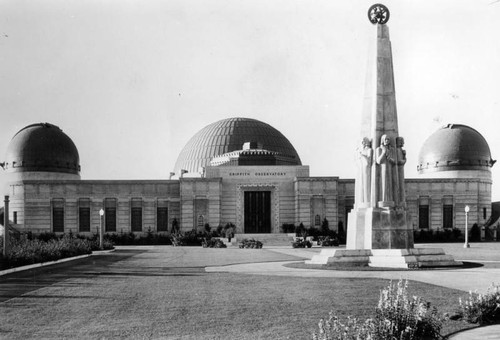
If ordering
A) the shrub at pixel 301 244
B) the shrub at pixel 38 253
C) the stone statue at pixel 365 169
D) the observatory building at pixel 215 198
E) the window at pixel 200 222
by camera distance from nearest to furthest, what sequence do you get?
the shrub at pixel 38 253
the stone statue at pixel 365 169
the shrub at pixel 301 244
the window at pixel 200 222
the observatory building at pixel 215 198

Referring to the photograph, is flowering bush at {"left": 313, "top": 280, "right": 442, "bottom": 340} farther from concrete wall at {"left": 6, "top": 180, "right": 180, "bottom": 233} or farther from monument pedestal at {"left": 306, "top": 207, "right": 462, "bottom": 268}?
concrete wall at {"left": 6, "top": 180, "right": 180, "bottom": 233}

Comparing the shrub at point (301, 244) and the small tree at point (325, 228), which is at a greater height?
the small tree at point (325, 228)

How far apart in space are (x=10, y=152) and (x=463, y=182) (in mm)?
51111

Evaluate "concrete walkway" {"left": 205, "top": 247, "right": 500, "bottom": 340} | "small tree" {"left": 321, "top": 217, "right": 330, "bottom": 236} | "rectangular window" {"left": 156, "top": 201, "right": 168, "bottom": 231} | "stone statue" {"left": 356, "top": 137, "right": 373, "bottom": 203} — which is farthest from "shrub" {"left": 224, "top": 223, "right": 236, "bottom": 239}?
"concrete walkway" {"left": 205, "top": 247, "right": 500, "bottom": 340}

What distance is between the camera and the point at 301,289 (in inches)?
679

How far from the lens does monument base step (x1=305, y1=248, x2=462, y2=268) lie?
2505 cm

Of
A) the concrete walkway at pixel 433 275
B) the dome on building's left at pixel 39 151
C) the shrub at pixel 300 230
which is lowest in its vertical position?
the shrub at pixel 300 230

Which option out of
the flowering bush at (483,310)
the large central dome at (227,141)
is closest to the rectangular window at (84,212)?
the large central dome at (227,141)

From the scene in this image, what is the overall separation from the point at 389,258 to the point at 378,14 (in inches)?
418

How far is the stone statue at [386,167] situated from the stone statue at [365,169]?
42 cm

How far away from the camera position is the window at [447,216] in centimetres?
7344

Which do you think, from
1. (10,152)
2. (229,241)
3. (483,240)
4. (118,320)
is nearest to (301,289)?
(118,320)

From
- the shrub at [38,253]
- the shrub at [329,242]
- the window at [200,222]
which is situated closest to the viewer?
the shrub at [38,253]

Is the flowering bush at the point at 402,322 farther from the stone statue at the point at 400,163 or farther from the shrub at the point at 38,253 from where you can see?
the shrub at the point at 38,253
